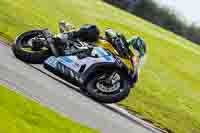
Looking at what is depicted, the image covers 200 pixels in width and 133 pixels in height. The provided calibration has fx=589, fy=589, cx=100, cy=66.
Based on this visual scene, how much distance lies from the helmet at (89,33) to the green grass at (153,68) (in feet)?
16.1

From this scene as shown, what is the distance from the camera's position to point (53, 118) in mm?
11047

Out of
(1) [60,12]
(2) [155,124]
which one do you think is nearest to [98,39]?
(2) [155,124]

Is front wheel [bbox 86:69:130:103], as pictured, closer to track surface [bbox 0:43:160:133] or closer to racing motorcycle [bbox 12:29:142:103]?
racing motorcycle [bbox 12:29:142:103]

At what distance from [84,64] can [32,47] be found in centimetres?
137

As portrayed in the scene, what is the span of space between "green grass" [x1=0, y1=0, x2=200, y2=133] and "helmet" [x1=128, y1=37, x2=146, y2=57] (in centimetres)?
460

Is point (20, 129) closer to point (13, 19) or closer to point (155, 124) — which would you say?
point (155, 124)

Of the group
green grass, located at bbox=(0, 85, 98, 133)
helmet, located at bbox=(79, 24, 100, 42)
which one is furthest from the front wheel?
green grass, located at bbox=(0, 85, 98, 133)

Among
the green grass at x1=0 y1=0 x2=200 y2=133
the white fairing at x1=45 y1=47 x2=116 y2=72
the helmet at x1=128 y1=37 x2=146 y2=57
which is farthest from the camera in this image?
the green grass at x1=0 y1=0 x2=200 y2=133

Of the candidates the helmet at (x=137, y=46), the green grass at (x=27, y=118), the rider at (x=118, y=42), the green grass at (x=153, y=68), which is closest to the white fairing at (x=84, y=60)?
the rider at (x=118, y=42)

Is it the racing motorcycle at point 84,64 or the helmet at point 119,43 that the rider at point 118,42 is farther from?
the racing motorcycle at point 84,64

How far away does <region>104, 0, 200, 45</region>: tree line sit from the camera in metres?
86.5

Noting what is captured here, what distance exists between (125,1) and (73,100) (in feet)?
230

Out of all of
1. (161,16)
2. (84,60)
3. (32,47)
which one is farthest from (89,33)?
(161,16)

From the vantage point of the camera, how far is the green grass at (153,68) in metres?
21.3
